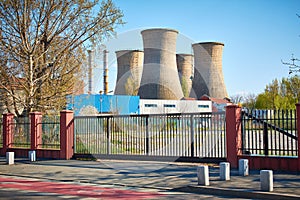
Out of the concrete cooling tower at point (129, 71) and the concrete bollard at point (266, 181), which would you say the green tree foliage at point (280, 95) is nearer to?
the concrete cooling tower at point (129, 71)

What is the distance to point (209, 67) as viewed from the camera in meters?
58.6

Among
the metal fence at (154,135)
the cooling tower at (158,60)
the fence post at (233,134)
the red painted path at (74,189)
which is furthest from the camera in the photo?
the cooling tower at (158,60)

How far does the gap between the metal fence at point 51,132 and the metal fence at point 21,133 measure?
1.05 metres

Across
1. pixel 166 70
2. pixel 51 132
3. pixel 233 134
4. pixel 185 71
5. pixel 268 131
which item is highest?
pixel 185 71

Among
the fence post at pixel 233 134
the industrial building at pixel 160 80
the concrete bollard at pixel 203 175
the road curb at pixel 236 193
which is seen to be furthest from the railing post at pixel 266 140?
the industrial building at pixel 160 80

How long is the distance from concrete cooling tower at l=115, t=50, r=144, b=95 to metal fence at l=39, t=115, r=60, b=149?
34.7 meters

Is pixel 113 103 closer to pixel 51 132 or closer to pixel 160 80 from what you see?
pixel 160 80

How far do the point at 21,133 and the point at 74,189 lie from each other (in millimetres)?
9921

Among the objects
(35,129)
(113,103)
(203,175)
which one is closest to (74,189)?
(203,175)

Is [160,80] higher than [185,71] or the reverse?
the reverse

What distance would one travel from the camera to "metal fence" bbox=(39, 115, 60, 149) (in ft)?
58.1

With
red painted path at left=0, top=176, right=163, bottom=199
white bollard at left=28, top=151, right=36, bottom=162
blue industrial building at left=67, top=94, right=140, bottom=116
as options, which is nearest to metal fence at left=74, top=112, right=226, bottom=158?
white bollard at left=28, top=151, right=36, bottom=162

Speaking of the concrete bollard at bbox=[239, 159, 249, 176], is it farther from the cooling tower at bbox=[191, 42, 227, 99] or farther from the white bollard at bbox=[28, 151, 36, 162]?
the cooling tower at bbox=[191, 42, 227, 99]

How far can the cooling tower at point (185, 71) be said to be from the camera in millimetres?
66938
